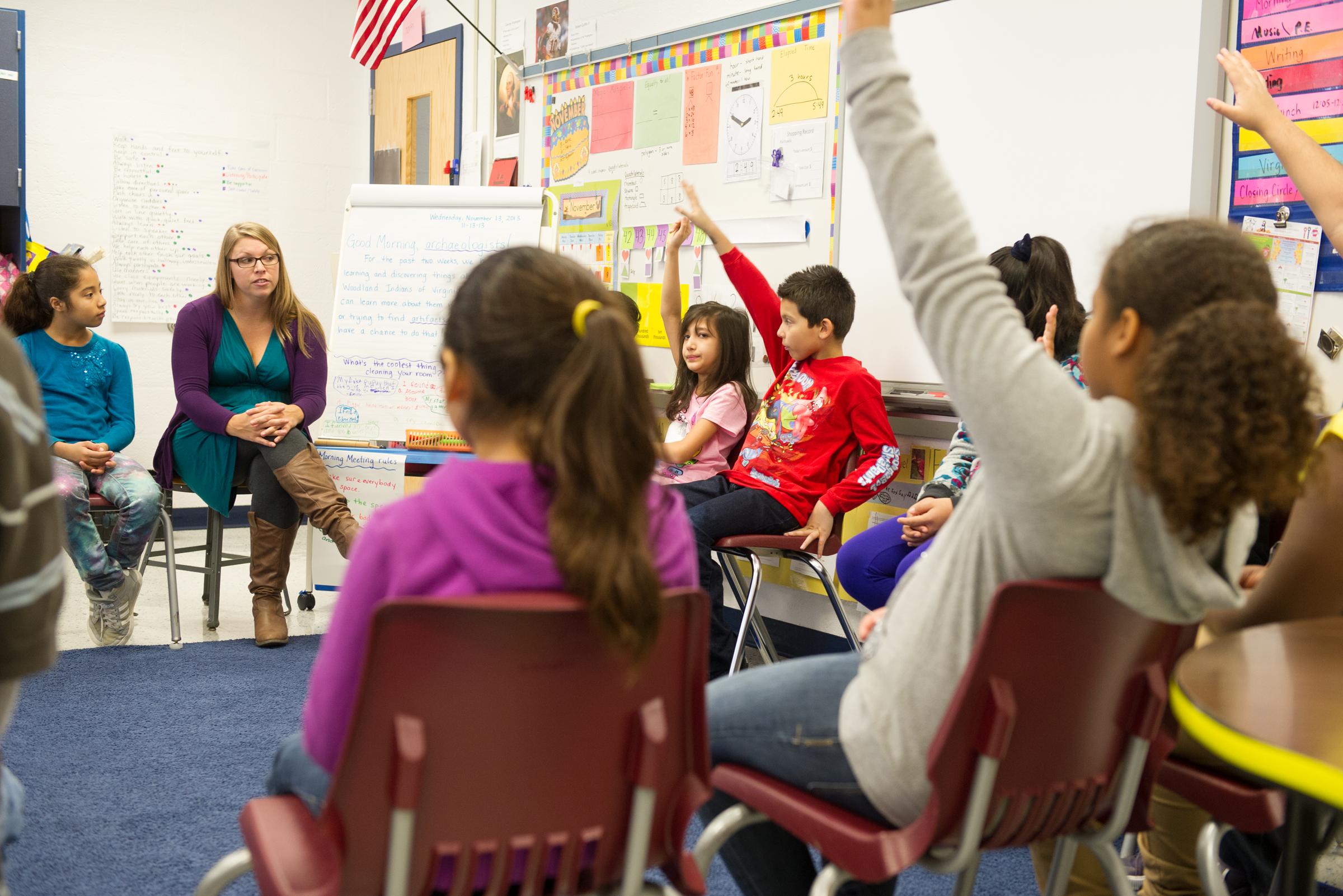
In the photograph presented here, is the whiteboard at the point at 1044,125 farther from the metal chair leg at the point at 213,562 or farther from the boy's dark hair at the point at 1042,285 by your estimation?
the metal chair leg at the point at 213,562

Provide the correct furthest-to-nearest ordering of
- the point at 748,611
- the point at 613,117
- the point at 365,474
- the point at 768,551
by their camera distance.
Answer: the point at 613,117 < the point at 365,474 < the point at 768,551 < the point at 748,611

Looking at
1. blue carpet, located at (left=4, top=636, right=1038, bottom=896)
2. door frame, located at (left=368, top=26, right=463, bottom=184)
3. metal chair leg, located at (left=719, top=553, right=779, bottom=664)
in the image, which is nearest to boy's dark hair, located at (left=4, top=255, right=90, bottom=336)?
blue carpet, located at (left=4, top=636, right=1038, bottom=896)

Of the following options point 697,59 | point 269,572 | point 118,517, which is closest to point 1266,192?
point 697,59

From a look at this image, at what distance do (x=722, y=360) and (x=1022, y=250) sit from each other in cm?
114

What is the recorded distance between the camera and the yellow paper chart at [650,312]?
3795 millimetres

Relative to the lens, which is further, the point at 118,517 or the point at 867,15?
the point at 118,517

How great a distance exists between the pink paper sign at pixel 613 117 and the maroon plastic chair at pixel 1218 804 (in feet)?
10.3

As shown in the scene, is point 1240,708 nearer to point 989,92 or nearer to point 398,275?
point 989,92

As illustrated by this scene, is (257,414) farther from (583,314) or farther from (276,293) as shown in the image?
(583,314)

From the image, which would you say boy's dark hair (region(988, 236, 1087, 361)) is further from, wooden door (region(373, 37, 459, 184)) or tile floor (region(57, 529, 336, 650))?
wooden door (region(373, 37, 459, 184))

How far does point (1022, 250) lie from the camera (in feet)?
7.28

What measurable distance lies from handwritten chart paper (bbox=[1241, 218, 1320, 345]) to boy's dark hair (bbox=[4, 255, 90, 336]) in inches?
130

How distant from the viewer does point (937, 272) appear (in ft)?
3.06

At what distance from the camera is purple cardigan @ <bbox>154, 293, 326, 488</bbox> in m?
3.33
